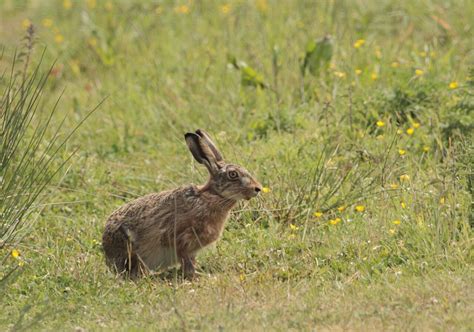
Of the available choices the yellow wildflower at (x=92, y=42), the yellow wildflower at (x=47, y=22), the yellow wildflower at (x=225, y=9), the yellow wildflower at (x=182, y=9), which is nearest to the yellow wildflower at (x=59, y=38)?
the yellow wildflower at (x=47, y=22)

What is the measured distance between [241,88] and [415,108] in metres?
1.80

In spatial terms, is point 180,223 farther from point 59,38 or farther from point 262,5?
point 59,38

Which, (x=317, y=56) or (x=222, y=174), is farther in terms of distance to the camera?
(x=317, y=56)

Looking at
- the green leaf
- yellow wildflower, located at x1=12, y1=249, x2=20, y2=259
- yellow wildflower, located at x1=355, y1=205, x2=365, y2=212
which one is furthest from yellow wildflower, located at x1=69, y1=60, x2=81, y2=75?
yellow wildflower, located at x1=355, y1=205, x2=365, y2=212

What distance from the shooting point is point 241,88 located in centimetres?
1009

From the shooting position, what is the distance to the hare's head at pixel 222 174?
23.5 feet

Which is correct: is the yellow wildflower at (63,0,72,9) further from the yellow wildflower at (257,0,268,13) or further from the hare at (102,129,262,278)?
the hare at (102,129,262,278)

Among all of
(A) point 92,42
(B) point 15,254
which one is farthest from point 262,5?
(B) point 15,254

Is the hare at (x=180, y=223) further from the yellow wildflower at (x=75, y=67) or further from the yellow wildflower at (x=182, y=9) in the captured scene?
the yellow wildflower at (x=182, y=9)

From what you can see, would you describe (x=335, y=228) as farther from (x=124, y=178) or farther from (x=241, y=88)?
(x=241, y=88)

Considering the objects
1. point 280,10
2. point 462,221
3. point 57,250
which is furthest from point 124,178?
point 280,10

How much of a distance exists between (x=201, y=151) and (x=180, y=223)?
0.54 metres

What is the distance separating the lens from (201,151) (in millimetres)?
7348

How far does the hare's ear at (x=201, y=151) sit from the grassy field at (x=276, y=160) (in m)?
0.59
